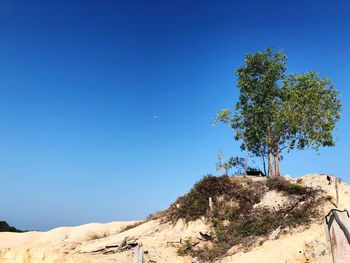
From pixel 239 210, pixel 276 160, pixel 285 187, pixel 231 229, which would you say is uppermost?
pixel 276 160

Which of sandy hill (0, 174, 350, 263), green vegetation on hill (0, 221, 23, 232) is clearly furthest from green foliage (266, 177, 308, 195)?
green vegetation on hill (0, 221, 23, 232)

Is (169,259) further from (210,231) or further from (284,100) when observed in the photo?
(284,100)

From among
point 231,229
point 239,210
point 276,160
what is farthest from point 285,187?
point 276,160

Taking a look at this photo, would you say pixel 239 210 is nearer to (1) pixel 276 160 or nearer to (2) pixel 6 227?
(1) pixel 276 160

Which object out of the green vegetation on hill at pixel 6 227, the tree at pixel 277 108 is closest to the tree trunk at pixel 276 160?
the tree at pixel 277 108

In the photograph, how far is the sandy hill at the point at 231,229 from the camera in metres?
20.3

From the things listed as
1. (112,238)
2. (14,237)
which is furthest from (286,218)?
(14,237)

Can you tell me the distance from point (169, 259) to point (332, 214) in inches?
822

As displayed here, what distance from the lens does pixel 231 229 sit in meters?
24.0

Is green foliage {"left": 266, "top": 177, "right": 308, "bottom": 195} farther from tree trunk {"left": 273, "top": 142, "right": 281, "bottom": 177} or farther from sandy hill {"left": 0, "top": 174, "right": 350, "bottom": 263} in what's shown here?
tree trunk {"left": 273, "top": 142, "right": 281, "bottom": 177}

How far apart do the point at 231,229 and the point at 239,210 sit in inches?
86.2

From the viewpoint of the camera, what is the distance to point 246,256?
19.8 metres

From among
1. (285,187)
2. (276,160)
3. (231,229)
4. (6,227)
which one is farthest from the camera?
(6,227)

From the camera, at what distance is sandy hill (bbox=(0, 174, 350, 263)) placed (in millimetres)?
20328
